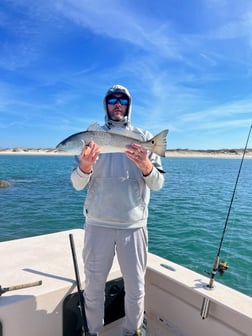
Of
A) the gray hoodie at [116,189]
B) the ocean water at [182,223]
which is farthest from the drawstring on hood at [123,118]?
the ocean water at [182,223]

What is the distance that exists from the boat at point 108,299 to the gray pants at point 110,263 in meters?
0.34

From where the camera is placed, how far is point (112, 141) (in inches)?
110

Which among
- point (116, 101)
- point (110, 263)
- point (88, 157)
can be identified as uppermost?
point (116, 101)

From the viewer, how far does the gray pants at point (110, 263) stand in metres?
2.74

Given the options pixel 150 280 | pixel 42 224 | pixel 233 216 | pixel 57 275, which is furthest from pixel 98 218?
pixel 233 216

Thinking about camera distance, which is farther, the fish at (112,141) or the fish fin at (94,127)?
the fish fin at (94,127)

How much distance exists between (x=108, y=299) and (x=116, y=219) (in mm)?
1209

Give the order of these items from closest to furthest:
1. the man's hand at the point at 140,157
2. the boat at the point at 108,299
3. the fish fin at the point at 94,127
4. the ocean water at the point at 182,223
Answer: the man's hand at the point at 140,157
the boat at the point at 108,299
the fish fin at the point at 94,127
the ocean water at the point at 182,223

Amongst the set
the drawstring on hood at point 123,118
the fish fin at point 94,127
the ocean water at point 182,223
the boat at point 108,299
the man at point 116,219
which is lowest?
the ocean water at point 182,223

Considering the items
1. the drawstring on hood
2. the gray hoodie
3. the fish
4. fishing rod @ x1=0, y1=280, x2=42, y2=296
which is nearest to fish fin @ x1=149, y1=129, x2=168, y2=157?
the fish

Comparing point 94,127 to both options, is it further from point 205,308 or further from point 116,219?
point 205,308

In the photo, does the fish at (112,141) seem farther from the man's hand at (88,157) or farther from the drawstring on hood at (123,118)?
the drawstring on hood at (123,118)

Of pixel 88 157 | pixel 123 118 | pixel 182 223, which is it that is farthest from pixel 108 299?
pixel 182 223

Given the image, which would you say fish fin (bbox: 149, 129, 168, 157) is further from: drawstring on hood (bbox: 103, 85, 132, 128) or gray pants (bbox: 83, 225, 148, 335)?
gray pants (bbox: 83, 225, 148, 335)
